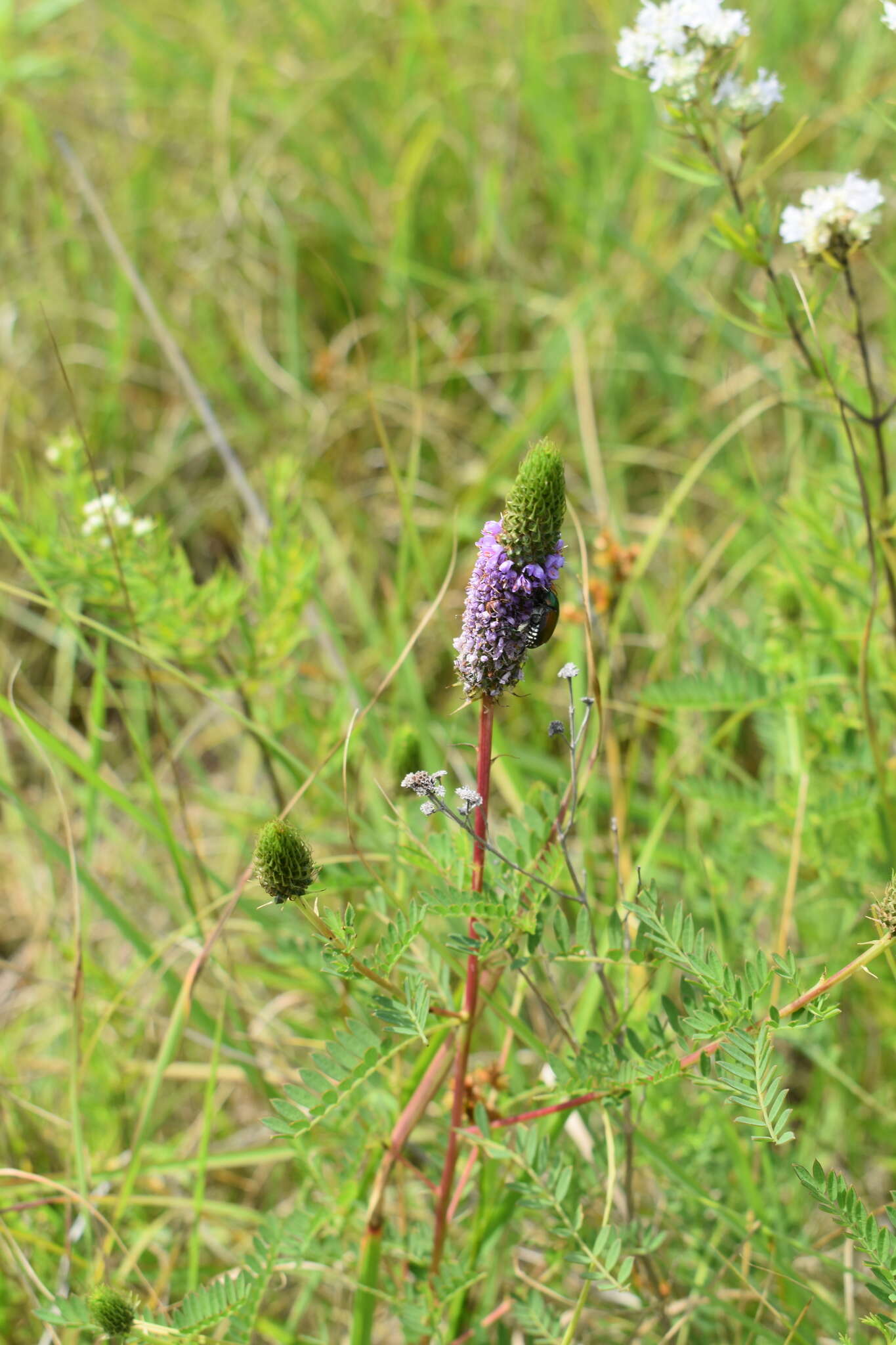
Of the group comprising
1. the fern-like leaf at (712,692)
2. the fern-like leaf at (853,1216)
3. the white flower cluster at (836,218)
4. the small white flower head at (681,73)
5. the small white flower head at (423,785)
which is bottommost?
the fern-like leaf at (853,1216)

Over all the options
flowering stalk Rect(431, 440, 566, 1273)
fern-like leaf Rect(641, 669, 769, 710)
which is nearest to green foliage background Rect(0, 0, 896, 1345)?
fern-like leaf Rect(641, 669, 769, 710)

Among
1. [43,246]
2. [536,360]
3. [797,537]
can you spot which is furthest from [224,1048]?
[43,246]

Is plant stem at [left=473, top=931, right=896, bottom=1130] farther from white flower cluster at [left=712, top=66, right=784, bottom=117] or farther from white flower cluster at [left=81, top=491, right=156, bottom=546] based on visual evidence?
white flower cluster at [left=712, top=66, right=784, bottom=117]

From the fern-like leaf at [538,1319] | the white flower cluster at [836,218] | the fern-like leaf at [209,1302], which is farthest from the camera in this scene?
the white flower cluster at [836,218]

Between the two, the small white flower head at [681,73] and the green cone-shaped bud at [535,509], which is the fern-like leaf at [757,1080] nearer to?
the green cone-shaped bud at [535,509]

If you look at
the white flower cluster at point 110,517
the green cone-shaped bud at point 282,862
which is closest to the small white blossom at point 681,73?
the white flower cluster at point 110,517

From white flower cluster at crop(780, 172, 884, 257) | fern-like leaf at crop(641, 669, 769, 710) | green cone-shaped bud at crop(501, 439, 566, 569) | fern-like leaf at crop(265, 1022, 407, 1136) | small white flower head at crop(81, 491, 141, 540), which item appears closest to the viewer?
green cone-shaped bud at crop(501, 439, 566, 569)
